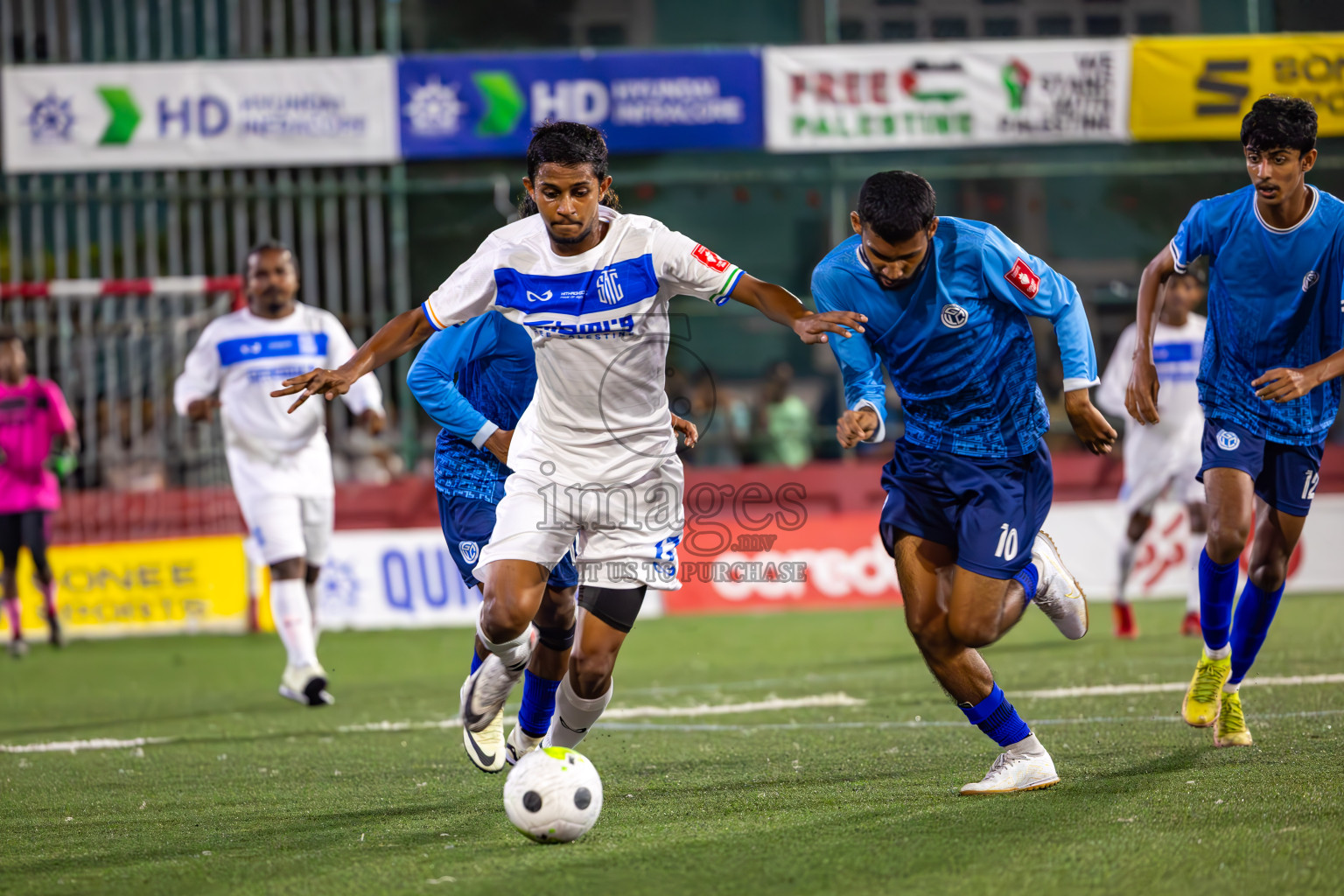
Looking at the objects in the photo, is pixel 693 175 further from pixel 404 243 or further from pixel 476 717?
pixel 476 717

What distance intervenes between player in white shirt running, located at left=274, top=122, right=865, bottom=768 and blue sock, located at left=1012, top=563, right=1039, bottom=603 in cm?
124

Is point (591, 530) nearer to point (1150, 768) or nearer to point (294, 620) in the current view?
point (1150, 768)

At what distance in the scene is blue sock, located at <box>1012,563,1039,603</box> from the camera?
17.8 ft

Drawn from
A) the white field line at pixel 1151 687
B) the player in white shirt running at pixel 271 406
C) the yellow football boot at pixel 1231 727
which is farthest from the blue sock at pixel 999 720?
the player in white shirt running at pixel 271 406

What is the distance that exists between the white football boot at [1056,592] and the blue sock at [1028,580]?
50 millimetres

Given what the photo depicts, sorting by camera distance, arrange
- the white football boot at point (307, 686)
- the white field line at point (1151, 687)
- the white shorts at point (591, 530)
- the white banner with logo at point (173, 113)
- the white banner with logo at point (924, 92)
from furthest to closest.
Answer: the white banner with logo at point (924, 92)
the white banner with logo at point (173, 113)
the white football boot at point (307, 686)
the white field line at point (1151, 687)
the white shorts at point (591, 530)

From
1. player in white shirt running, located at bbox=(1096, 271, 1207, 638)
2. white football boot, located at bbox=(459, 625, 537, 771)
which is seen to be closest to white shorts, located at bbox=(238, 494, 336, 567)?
white football boot, located at bbox=(459, 625, 537, 771)

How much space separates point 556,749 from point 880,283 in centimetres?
189

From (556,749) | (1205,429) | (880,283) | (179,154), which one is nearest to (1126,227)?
(179,154)

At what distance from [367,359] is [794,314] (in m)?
1.45

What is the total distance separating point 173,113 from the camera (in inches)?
608

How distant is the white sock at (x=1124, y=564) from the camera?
1088cm

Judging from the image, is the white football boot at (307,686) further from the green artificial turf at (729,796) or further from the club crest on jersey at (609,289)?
the club crest on jersey at (609,289)

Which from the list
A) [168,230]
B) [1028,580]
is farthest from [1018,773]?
[168,230]
